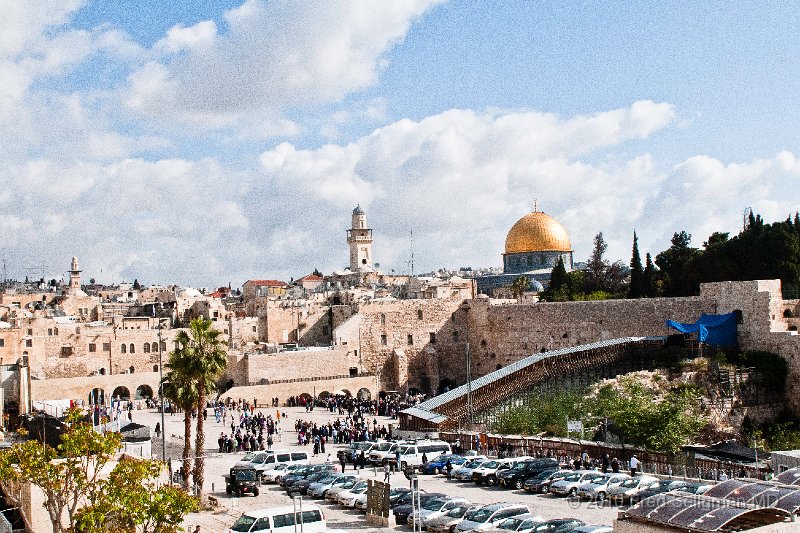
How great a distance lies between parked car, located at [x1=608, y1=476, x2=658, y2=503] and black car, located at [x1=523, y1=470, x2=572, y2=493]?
1657mm

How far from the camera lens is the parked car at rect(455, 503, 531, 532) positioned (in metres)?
17.2

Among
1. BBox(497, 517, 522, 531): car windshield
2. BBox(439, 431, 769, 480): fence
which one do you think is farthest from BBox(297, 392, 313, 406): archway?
BBox(497, 517, 522, 531): car windshield

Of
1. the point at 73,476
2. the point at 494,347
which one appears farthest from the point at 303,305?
the point at 73,476

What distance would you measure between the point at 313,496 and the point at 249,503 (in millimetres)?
1527

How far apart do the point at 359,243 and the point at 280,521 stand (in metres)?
80.4

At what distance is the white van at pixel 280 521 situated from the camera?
1717cm

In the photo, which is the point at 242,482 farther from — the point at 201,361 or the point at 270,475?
the point at 201,361

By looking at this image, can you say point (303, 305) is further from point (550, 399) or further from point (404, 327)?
point (550, 399)

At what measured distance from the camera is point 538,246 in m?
81.8

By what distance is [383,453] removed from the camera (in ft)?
87.2

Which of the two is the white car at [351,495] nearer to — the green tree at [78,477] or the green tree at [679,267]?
the green tree at [78,477]

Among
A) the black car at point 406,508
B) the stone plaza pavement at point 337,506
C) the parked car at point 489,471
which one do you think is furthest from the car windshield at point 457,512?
the parked car at point 489,471

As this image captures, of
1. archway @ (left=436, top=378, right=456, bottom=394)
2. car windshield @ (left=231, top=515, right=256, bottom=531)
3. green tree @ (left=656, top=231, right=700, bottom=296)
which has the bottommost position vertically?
archway @ (left=436, top=378, right=456, bottom=394)

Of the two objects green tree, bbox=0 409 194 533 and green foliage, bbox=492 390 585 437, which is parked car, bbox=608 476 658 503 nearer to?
green tree, bbox=0 409 194 533
